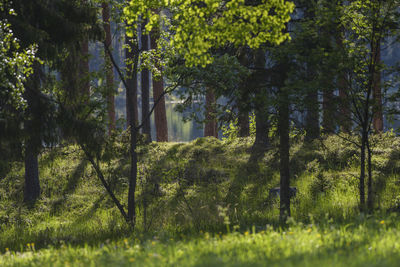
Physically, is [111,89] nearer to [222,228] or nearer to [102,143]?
[102,143]

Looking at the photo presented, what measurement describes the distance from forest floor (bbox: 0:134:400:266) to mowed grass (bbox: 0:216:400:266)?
0.8 inches

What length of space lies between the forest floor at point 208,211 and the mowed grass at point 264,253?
2 centimetres

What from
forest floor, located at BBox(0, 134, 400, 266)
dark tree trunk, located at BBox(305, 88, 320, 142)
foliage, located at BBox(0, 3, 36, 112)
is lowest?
forest floor, located at BBox(0, 134, 400, 266)

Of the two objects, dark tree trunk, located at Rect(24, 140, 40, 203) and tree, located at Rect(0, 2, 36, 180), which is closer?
tree, located at Rect(0, 2, 36, 180)

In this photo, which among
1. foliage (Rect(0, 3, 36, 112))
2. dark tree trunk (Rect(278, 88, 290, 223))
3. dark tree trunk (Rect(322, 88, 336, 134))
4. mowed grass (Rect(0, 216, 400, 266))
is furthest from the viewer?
dark tree trunk (Rect(278, 88, 290, 223))

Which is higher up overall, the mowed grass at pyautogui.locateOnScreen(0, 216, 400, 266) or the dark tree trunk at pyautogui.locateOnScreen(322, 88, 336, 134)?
the dark tree trunk at pyautogui.locateOnScreen(322, 88, 336, 134)

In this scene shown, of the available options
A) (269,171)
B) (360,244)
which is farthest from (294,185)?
(360,244)

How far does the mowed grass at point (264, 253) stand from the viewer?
4.81 m

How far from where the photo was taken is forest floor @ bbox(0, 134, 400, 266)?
212 inches

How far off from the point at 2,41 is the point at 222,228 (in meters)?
5.47

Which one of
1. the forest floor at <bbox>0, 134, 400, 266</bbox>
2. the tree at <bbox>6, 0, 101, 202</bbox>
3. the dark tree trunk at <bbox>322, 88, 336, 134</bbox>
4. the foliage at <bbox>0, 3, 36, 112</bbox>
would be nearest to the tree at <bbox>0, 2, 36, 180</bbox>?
the foliage at <bbox>0, 3, 36, 112</bbox>

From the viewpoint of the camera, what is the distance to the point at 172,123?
11644 centimetres

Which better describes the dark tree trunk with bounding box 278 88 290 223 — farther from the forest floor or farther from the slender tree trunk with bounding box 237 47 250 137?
the slender tree trunk with bounding box 237 47 250 137

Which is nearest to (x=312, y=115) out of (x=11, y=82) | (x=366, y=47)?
(x=366, y=47)
